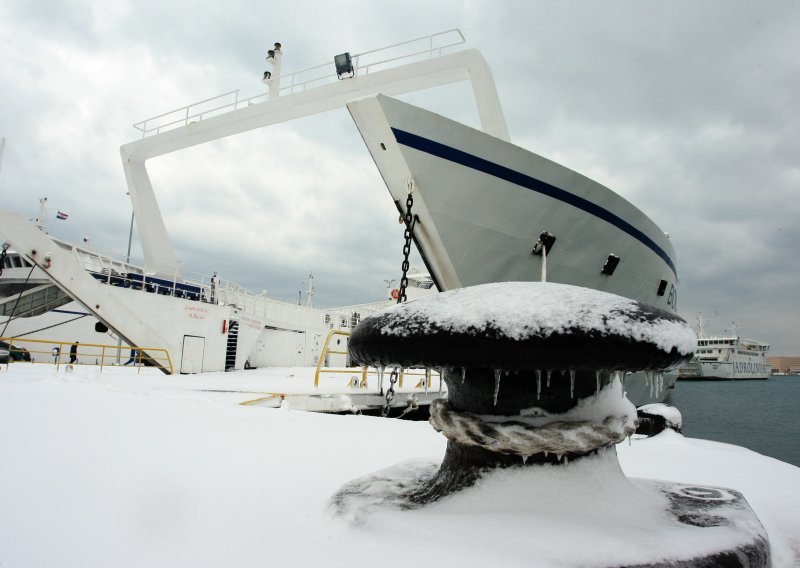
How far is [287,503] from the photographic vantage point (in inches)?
67.6

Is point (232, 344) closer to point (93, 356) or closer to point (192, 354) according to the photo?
point (192, 354)

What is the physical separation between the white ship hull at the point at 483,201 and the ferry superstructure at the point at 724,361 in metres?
57.8

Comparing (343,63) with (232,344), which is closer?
(343,63)

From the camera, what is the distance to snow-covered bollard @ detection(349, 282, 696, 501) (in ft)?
3.62

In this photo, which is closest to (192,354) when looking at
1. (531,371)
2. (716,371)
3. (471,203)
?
(471,203)

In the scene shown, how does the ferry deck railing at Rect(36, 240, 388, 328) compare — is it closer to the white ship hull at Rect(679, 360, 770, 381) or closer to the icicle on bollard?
the icicle on bollard

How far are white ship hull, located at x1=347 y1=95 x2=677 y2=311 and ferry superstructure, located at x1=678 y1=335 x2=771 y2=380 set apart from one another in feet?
190

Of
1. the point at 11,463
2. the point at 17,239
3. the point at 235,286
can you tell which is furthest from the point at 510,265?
the point at 235,286

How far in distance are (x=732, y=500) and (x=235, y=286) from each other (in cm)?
1813

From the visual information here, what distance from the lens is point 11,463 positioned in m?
2.18

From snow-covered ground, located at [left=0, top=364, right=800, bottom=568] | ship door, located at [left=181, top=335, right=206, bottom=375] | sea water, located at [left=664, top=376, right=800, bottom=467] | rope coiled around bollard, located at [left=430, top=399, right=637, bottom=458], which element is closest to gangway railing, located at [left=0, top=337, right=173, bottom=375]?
ship door, located at [left=181, top=335, right=206, bottom=375]

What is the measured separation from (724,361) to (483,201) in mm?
69867

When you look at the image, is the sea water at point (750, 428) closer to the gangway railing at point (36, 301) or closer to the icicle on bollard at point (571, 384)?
the icicle on bollard at point (571, 384)

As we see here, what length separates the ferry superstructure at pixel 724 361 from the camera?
5819cm
